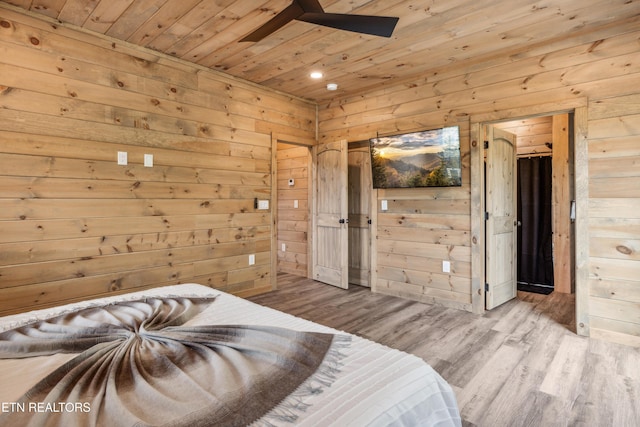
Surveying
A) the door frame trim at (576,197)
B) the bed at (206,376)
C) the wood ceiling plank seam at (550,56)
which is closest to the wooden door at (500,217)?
the door frame trim at (576,197)

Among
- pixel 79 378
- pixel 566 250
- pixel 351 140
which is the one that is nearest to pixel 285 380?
pixel 79 378

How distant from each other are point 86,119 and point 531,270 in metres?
5.75

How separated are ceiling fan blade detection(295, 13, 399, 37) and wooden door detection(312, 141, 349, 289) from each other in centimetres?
263

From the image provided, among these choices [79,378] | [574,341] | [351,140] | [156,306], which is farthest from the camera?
[351,140]

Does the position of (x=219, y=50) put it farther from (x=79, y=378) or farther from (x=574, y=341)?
(x=574, y=341)

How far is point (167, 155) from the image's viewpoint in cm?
358

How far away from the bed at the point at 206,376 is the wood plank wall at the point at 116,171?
5.17 ft

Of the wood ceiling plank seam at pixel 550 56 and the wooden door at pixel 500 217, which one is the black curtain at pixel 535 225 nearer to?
the wooden door at pixel 500 217

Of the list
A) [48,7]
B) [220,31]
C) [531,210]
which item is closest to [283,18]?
[220,31]

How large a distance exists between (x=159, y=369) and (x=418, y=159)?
3541mm

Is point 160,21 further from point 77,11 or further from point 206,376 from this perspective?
point 206,376

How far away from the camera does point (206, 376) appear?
43.7 inches

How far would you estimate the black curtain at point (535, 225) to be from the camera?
16.3ft

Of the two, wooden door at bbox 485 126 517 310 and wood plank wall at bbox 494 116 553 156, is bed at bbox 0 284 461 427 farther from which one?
wood plank wall at bbox 494 116 553 156
